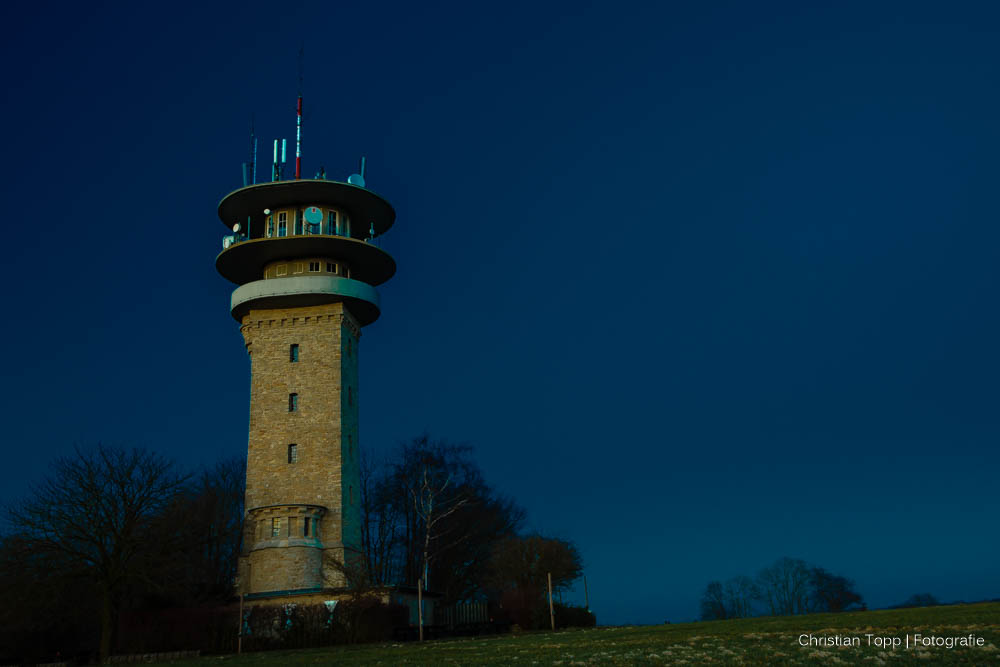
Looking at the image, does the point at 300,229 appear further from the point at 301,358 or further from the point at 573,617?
the point at 573,617

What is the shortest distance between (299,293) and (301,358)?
352 centimetres

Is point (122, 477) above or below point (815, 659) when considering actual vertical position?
above

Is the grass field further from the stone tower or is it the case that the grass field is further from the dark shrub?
the stone tower

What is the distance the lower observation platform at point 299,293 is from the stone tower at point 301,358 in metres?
0.06

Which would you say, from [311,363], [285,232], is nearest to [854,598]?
[311,363]

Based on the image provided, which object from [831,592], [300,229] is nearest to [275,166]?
[300,229]

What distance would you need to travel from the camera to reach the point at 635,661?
15570mm

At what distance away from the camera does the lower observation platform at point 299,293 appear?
4725 cm

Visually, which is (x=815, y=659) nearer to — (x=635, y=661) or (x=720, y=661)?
(x=720, y=661)

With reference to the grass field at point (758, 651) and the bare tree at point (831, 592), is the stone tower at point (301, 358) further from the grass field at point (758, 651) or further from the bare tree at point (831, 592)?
the bare tree at point (831, 592)

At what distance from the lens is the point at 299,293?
47.1 m

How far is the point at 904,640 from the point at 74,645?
1325 inches

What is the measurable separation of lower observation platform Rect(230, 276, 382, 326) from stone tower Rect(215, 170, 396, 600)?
0.19 ft

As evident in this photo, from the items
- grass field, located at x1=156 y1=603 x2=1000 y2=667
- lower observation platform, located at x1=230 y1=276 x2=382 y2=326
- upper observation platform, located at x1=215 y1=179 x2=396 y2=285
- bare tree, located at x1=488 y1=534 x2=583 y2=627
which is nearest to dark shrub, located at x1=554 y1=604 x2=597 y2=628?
bare tree, located at x1=488 y1=534 x2=583 y2=627
